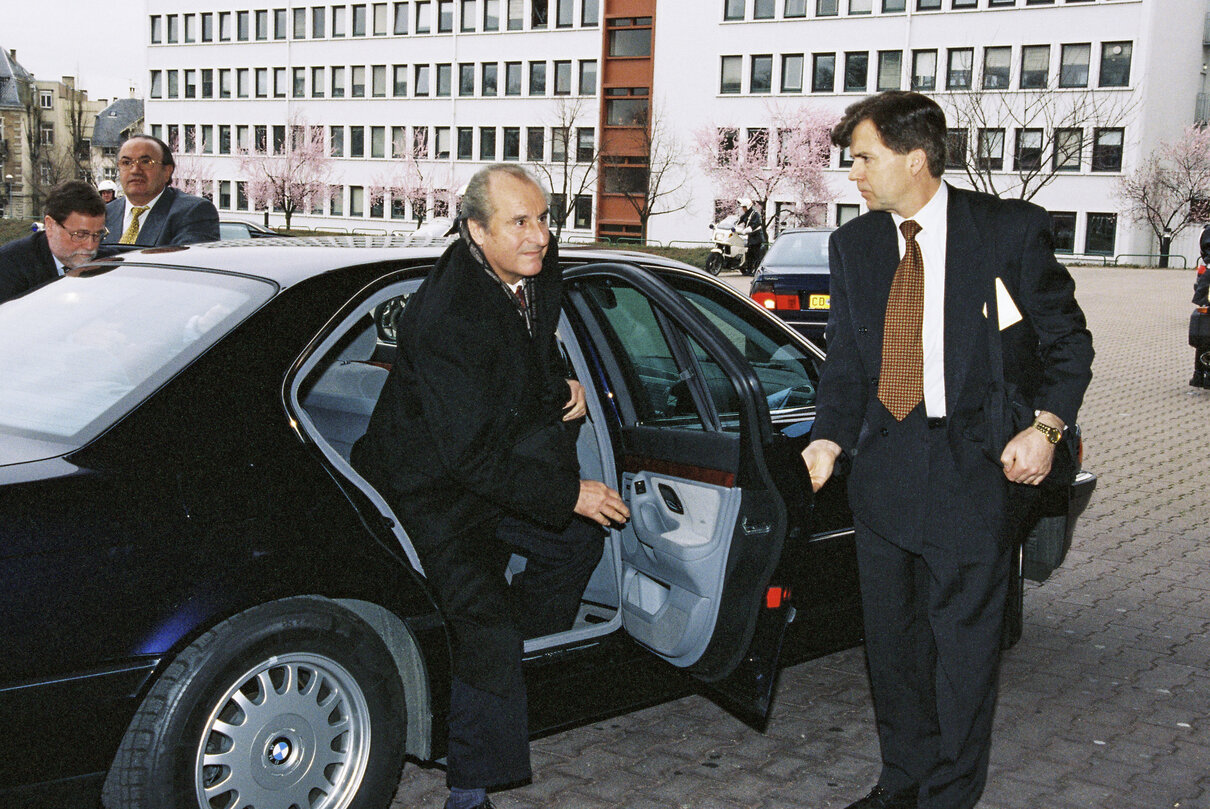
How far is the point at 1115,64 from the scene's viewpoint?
56.9m

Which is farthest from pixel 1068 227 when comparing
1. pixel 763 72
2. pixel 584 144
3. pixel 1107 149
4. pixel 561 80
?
pixel 561 80

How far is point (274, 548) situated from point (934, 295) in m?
1.76

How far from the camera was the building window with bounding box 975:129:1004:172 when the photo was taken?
58.7 metres

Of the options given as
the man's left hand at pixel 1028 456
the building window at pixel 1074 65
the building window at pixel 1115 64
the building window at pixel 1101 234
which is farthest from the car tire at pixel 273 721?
the building window at pixel 1074 65

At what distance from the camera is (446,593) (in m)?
3.21

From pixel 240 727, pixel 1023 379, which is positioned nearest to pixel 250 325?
pixel 240 727

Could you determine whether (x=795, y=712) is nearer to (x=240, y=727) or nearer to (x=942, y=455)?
(x=942, y=455)

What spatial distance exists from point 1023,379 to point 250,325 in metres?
1.95

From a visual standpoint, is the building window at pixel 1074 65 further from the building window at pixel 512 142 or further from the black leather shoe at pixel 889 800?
the black leather shoe at pixel 889 800

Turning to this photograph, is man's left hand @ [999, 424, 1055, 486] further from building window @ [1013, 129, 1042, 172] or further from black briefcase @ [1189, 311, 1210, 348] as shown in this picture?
building window @ [1013, 129, 1042, 172]

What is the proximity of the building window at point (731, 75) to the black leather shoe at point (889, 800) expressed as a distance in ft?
215

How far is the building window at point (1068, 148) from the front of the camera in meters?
56.5

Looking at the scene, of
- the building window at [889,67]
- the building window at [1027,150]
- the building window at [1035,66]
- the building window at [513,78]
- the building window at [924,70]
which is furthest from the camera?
the building window at [513,78]

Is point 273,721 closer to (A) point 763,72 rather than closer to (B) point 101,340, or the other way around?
(B) point 101,340
